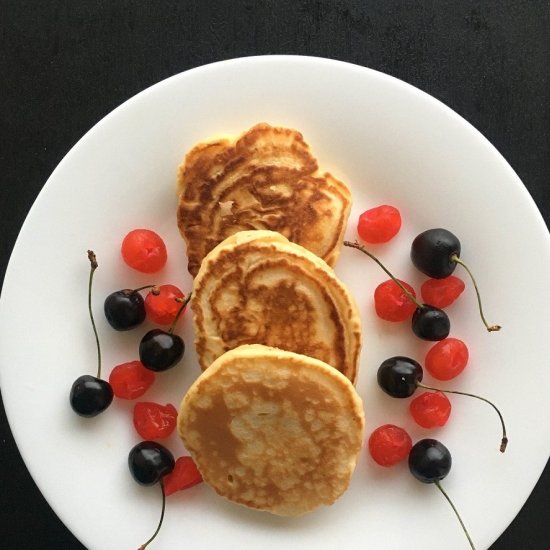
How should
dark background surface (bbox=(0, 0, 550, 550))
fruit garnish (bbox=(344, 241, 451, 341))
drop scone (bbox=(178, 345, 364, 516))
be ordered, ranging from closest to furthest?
drop scone (bbox=(178, 345, 364, 516)) < fruit garnish (bbox=(344, 241, 451, 341)) < dark background surface (bbox=(0, 0, 550, 550))

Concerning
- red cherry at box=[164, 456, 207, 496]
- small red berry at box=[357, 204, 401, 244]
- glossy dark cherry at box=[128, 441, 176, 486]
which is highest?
small red berry at box=[357, 204, 401, 244]

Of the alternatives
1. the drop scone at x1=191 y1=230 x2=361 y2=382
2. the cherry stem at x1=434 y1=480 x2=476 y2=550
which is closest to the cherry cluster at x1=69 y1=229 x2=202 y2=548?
the drop scone at x1=191 y1=230 x2=361 y2=382

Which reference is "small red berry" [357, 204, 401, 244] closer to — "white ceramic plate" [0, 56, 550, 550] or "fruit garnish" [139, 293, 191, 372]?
"white ceramic plate" [0, 56, 550, 550]

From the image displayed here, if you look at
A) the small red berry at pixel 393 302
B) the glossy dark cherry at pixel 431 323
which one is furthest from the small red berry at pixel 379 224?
the glossy dark cherry at pixel 431 323

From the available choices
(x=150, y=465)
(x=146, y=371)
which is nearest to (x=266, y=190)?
(x=146, y=371)

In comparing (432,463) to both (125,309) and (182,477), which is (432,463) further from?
(125,309)

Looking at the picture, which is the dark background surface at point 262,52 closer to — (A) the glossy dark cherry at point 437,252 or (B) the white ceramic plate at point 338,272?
(B) the white ceramic plate at point 338,272

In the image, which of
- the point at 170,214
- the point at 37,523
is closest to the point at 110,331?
the point at 170,214
